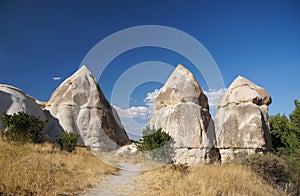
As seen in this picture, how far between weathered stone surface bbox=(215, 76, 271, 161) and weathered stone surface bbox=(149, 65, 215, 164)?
1.01 metres

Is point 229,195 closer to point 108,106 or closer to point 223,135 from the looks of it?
point 223,135

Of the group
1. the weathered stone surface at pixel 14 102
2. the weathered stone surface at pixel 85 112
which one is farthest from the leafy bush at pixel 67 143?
the weathered stone surface at pixel 85 112

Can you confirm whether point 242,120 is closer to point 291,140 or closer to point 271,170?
point 291,140

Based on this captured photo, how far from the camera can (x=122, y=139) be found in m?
22.2

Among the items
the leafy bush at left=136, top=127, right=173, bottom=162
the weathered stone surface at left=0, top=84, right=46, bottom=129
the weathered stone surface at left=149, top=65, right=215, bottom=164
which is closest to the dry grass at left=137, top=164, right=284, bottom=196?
the leafy bush at left=136, top=127, right=173, bottom=162

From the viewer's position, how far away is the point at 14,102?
14.8m

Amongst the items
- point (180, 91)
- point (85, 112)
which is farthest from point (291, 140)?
point (85, 112)

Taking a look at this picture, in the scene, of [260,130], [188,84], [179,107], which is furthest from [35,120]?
[260,130]

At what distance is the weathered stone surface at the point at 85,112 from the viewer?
61.8ft

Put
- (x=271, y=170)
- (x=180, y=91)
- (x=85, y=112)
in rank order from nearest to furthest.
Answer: (x=271, y=170) < (x=180, y=91) < (x=85, y=112)

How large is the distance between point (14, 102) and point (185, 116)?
35.7 ft

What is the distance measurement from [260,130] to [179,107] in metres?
4.82

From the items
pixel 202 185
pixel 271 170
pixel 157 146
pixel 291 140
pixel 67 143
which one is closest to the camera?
pixel 202 185

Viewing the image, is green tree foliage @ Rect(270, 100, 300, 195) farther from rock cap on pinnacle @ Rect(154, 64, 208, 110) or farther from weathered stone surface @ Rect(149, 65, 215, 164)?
rock cap on pinnacle @ Rect(154, 64, 208, 110)
